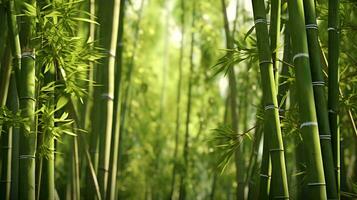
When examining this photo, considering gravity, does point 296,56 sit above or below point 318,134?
above

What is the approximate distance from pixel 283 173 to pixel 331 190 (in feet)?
0.59

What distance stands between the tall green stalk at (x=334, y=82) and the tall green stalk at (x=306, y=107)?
6.7 inches

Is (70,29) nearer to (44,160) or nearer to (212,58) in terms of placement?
(44,160)

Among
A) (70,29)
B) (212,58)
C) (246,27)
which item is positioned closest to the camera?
(70,29)

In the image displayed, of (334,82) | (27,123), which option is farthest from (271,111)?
(27,123)

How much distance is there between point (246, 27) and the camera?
4.96 m

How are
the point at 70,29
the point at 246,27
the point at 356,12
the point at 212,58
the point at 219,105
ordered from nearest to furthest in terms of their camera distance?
1. the point at 70,29
2. the point at 356,12
3. the point at 246,27
4. the point at 212,58
5. the point at 219,105

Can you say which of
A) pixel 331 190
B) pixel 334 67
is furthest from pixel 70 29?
pixel 331 190

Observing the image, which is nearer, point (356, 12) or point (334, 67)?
point (334, 67)

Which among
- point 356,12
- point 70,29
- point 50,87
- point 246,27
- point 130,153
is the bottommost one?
point 130,153

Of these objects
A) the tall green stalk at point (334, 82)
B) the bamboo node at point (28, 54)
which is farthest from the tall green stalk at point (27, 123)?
the tall green stalk at point (334, 82)

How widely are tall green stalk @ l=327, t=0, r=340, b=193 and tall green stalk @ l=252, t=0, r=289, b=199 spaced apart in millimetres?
225

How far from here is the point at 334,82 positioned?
1997 millimetres

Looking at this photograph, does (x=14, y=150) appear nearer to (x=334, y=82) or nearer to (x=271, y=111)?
(x=271, y=111)
